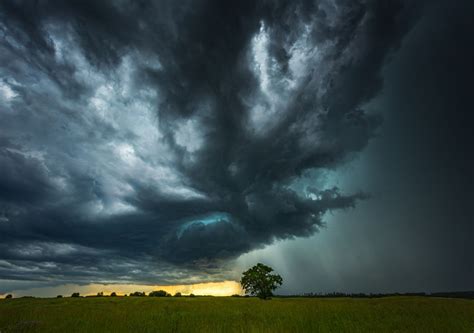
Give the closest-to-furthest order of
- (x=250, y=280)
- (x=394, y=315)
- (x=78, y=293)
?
(x=394, y=315)
(x=250, y=280)
(x=78, y=293)

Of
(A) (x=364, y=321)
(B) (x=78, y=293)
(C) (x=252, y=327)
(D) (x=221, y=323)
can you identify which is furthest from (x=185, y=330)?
(B) (x=78, y=293)

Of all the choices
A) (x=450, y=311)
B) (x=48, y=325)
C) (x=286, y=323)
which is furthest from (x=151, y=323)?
(x=450, y=311)

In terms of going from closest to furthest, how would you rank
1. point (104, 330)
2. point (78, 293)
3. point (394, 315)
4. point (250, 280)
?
point (104, 330), point (394, 315), point (250, 280), point (78, 293)

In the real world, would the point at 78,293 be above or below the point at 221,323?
above

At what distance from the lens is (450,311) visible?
21.1m

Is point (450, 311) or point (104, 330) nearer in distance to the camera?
point (104, 330)

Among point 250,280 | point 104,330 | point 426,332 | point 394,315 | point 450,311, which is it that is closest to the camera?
point 426,332

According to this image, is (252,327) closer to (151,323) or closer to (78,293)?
(151,323)

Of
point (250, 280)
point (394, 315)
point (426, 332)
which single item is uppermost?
point (250, 280)

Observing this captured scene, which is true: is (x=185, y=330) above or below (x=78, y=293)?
below

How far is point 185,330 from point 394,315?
48.0ft

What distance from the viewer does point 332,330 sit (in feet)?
50.8

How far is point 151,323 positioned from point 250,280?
7386 cm

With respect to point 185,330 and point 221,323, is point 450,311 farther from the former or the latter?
point 185,330
